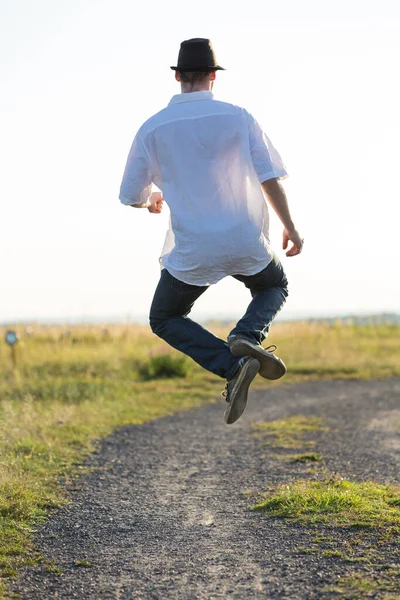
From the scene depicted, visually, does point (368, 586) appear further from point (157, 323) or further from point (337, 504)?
point (157, 323)

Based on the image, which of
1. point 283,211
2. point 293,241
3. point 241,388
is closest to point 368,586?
point 241,388

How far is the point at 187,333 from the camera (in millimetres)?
4980

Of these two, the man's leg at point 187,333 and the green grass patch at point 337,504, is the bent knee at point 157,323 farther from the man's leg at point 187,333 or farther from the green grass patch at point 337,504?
the green grass patch at point 337,504

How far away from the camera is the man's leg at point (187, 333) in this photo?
16.0 ft

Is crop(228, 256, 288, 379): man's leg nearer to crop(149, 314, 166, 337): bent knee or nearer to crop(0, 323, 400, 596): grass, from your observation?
crop(149, 314, 166, 337): bent knee

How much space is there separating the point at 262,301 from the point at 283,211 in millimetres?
652

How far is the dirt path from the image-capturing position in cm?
395

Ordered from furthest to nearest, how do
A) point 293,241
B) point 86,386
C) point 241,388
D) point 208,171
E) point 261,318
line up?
point 86,386
point 261,318
point 241,388
point 293,241
point 208,171

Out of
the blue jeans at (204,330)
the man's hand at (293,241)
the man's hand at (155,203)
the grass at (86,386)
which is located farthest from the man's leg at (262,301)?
the grass at (86,386)

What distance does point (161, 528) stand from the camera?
16.8 ft

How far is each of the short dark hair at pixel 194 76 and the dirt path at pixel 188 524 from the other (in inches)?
111

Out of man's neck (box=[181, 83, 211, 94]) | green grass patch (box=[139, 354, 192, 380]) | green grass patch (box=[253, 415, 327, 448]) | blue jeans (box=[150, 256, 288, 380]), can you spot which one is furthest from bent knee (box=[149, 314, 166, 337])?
green grass patch (box=[139, 354, 192, 380])

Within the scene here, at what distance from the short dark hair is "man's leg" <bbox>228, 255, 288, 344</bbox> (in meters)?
1.19

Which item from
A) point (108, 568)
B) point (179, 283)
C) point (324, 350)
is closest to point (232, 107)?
point (179, 283)
